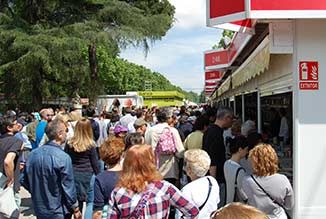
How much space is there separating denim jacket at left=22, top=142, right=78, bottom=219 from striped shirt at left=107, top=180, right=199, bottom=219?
159cm

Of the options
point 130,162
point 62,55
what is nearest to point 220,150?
point 130,162

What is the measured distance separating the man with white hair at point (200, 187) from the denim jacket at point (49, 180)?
135cm

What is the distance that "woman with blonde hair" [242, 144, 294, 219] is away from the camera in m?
3.80

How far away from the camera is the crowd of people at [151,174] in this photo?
3061 millimetres

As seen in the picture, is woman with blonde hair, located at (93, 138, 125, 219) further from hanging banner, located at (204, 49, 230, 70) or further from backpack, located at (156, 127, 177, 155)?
hanging banner, located at (204, 49, 230, 70)

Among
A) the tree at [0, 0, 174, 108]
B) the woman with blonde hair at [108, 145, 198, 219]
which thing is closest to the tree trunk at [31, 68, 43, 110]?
the tree at [0, 0, 174, 108]

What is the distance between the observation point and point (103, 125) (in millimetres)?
9898

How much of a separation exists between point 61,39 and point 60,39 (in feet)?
0.17

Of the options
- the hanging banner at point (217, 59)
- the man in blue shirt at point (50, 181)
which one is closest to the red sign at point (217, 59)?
the hanging banner at point (217, 59)

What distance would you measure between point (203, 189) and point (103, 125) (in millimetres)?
6461

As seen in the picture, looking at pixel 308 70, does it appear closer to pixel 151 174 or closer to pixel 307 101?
pixel 307 101

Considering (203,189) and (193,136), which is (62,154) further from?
(193,136)

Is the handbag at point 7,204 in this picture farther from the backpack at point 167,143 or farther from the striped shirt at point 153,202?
the striped shirt at point 153,202

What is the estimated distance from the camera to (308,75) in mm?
4812
